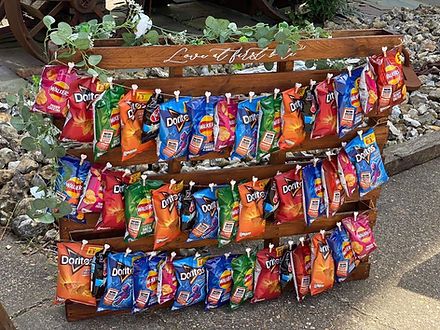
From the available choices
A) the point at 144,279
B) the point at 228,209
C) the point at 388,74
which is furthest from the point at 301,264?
the point at 388,74

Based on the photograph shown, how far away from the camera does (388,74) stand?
3066 millimetres

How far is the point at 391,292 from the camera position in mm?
3549

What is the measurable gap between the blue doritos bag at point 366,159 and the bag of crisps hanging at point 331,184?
87 mm

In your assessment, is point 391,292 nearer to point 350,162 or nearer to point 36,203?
point 350,162

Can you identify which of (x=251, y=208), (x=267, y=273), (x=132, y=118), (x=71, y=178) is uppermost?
(x=132, y=118)

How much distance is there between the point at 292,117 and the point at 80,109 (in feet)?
2.93

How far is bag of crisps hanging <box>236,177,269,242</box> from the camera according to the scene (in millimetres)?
3098

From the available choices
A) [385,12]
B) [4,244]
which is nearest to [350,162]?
[4,244]

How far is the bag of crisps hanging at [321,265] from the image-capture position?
331cm

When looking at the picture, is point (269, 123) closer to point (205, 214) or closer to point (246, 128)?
point (246, 128)

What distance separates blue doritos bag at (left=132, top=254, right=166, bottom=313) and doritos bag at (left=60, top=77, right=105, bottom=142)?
670 mm

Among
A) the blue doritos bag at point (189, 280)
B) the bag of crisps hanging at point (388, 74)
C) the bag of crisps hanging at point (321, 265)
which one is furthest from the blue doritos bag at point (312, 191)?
the blue doritos bag at point (189, 280)

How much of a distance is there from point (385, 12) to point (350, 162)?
6.11m

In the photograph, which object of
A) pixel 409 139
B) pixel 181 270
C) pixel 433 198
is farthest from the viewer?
pixel 409 139
